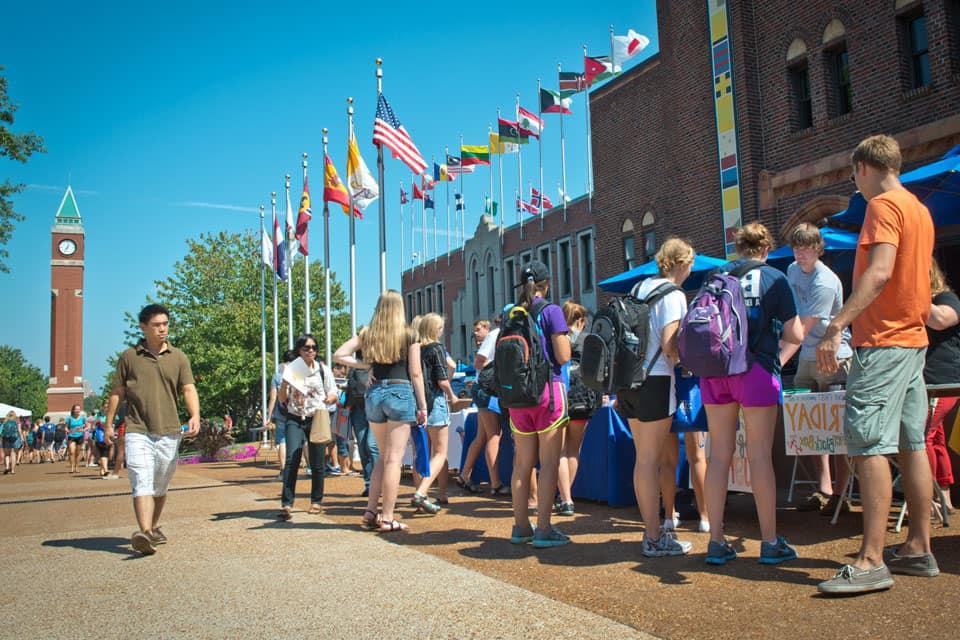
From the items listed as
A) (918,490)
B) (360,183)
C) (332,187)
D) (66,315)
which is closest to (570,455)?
(918,490)

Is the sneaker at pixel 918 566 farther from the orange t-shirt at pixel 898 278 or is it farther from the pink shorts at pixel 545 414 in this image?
the pink shorts at pixel 545 414

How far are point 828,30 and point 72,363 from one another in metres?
96.0

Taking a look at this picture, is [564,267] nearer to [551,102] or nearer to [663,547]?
[551,102]

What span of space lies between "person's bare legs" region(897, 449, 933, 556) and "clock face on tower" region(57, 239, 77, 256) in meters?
106

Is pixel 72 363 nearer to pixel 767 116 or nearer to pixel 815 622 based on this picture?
pixel 767 116

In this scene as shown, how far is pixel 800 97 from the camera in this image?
16.6 metres

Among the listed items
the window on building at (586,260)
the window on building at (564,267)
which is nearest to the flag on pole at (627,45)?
the window on building at (586,260)

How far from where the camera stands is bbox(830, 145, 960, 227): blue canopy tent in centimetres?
772

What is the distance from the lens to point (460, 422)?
35.7 ft

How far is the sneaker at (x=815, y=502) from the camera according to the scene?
645 centimetres

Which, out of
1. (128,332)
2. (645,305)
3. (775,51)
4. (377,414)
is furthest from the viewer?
(128,332)

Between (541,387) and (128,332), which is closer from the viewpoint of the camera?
(541,387)

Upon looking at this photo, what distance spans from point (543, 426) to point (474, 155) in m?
30.9

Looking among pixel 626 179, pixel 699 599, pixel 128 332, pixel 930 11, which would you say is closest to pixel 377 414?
pixel 699 599
